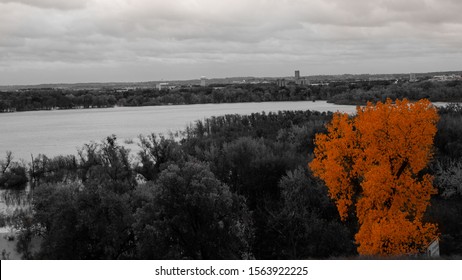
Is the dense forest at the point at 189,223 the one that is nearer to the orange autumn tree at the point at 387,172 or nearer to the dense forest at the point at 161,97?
the orange autumn tree at the point at 387,172

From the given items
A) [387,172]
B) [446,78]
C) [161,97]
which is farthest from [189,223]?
[161,97]

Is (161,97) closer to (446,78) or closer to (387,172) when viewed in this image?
(446,78)

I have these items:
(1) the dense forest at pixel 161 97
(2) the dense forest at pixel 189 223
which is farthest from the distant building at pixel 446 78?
(2) the dense forest at pixel 189 223

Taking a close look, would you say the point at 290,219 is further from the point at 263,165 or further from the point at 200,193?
the point at 263,165

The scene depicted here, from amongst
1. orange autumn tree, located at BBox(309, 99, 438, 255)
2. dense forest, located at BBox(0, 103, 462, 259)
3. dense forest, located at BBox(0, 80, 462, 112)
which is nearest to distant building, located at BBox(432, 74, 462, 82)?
dense forest, located at BBox(0, 80, 462, 112)

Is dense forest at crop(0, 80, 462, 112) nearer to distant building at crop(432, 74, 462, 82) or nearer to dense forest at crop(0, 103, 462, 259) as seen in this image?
distant building at crop(432, 74, 462, 82)

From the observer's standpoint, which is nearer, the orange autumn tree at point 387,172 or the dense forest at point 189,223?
the orange autumn tree at point 387,172

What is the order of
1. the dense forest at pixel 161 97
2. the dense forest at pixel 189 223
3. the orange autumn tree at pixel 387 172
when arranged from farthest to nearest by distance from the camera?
the dense forest at pixel 161 97 < the dense forest at pixel 189 223 < the orange autumn tree at pixel 387 172

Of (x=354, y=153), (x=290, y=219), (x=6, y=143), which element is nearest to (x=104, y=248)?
(x=290, y=219)
